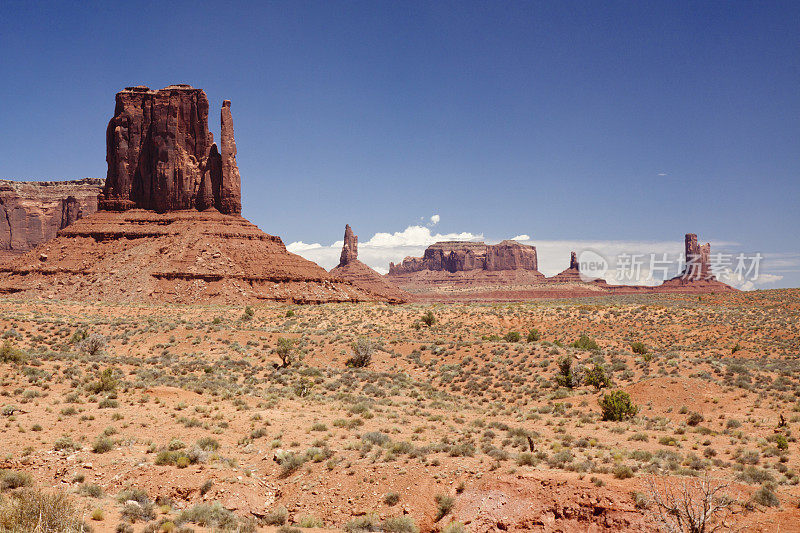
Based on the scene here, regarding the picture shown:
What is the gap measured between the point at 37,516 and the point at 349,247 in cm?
15959

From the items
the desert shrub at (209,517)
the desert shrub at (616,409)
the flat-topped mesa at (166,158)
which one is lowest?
the desert shrub at (209,517)

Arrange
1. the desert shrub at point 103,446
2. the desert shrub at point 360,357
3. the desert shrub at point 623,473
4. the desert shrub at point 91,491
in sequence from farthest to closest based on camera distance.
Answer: the desert shrub at point 360,357 < the desert shrub at point 103,446 < the desert shrub at point 91,491 < the desert shrub at point 623,473

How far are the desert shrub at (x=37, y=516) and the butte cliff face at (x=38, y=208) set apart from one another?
14125 centimetres

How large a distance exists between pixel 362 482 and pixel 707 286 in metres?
173

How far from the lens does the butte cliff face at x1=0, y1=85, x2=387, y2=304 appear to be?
61219 millimetres

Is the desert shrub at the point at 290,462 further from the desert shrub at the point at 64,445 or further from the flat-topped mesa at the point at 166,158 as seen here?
the flat-topped mesa at the point at 166,158

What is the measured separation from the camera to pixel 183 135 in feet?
260

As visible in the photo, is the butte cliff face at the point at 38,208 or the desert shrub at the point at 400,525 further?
the butte cliff face at the point at 38,208

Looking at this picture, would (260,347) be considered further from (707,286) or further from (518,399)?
(707,286)

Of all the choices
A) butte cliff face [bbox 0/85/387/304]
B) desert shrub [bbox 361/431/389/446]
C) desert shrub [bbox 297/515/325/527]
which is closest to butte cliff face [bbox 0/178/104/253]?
butte cliff face [bbox 0/85/387/304]

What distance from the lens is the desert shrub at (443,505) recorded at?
32.4 ft

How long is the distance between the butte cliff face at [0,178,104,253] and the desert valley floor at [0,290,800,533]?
114600 mm

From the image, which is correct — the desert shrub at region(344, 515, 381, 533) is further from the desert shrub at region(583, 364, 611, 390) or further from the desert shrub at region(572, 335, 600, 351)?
the desert shrub at region(572, 335, 600, 351)

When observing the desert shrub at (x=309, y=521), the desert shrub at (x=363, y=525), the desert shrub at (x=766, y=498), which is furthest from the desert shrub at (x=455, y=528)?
the desert shrub at (x=766, y=498)
